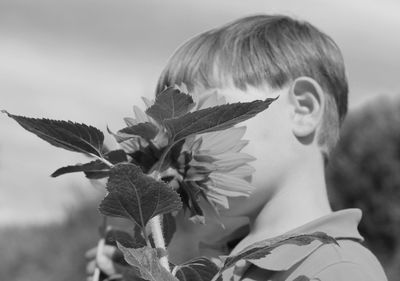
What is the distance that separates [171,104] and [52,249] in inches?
430

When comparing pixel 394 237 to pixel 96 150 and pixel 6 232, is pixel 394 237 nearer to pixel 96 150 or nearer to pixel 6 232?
pixel 6 232

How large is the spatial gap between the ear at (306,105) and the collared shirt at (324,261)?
0.14 m

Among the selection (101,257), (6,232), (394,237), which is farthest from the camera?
(6,232)

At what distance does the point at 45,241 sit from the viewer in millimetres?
11781

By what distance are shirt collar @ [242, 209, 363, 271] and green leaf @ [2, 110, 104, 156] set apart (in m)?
0.32

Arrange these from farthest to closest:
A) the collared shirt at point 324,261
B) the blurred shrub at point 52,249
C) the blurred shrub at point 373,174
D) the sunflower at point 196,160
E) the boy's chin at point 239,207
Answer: the blurred shrub at point 52,249 → the blurred shrub at point 373,174 → the boy's chin at point 239,207 → the collared shirt at point 324,261 → the sunflower at point 196,160

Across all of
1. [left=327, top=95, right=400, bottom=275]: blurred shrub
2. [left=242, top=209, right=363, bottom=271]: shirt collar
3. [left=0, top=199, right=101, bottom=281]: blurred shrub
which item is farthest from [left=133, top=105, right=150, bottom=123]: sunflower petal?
[left=0, top=199, right=101, bottom=281]: blurred shrub

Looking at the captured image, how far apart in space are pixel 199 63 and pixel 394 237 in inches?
339

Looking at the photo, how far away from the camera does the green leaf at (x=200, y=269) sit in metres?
0.61

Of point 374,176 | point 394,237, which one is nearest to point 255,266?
point 394,237

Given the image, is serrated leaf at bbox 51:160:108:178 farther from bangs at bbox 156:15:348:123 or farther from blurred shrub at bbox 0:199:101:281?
blurred shrub at bbox 0:199:101:281

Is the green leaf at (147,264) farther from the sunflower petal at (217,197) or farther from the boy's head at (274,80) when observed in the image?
the boy's head at (274,80)

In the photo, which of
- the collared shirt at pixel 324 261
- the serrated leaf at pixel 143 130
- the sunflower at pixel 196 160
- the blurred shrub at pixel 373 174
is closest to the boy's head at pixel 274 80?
the collared shirt at pixel 324 261

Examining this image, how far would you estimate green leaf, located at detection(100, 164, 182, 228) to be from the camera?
21.0 inches
